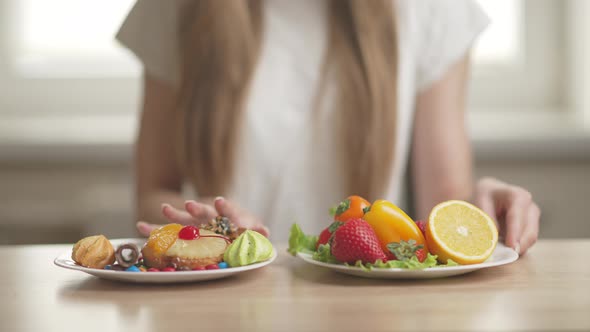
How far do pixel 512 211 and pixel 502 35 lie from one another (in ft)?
5.78

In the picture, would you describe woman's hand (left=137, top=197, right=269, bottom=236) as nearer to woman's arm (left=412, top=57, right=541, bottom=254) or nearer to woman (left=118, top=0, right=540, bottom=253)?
woman (left=118, top=0, right=540, bottom=253)

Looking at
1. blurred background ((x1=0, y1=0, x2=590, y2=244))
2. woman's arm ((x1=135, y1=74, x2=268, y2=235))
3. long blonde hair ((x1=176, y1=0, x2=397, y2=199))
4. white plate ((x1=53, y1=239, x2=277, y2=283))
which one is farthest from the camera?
blurred background ((x1=0, y1=0, x2=590, y2=244))

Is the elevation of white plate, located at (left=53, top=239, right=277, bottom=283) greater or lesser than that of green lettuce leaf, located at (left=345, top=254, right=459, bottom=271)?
lesser

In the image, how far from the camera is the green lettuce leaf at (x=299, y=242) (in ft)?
2.86

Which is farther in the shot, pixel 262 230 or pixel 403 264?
pixel 262 230

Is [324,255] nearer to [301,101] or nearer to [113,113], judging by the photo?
[301,101]

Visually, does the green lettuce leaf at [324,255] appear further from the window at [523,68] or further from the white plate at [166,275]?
the window at [523,68]

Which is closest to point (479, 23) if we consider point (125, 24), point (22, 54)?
point (125, 24)

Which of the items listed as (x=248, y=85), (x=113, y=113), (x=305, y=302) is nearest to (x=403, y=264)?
(x=305, y=302)

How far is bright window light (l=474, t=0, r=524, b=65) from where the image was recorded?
250 cm

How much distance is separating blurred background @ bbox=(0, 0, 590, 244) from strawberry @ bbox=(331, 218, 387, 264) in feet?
5.08

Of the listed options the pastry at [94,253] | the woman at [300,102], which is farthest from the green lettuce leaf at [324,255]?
the woman at [300,102]

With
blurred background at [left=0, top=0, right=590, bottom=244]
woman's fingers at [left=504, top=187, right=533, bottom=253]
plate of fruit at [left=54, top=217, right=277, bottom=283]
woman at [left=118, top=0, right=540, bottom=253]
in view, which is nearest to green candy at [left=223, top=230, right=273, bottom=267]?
plate of fruit at [left=54, top=217, right=277, bottom=283]

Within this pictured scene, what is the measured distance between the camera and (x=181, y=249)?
71 centimetres
